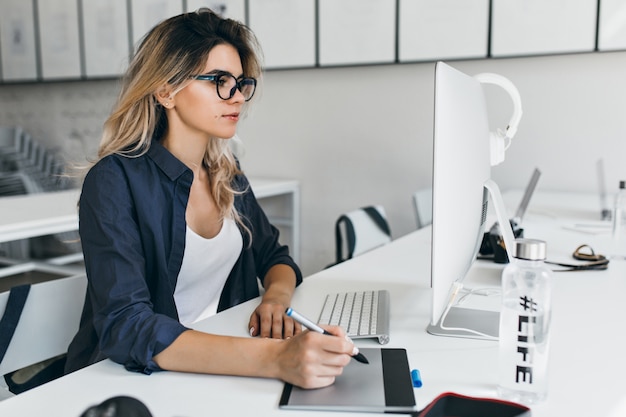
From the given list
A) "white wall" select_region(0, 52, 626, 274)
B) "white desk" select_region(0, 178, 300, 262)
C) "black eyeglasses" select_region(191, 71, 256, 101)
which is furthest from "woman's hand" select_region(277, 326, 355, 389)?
"white wall" select_region(0, 52, 626, 274)

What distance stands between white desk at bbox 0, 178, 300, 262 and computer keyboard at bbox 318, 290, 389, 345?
1.23 metres

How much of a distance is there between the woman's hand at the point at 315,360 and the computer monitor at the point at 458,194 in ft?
0.49

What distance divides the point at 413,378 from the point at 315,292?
20.6 inches

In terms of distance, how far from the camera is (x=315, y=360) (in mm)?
827

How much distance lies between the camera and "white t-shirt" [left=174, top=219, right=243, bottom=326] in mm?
1366

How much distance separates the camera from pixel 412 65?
3.12 metres

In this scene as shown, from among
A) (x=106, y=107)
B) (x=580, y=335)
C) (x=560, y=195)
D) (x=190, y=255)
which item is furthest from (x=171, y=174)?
(x=106, y=107)

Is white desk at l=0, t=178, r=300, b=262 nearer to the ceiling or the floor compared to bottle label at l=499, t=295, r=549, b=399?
nearer to the floor

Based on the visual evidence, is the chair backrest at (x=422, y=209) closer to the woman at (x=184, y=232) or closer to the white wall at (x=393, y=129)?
the white wall at (x=393, y=129)

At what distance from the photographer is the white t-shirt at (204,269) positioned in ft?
4.48

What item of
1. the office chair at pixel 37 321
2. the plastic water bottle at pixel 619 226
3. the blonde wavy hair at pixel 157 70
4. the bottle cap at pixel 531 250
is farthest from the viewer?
the plastic water bottle at pixel 619 226

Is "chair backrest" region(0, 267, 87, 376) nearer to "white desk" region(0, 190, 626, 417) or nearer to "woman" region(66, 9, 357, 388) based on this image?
"woman" region(66, 9, 357, 388)

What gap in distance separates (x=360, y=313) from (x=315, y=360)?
33 cm

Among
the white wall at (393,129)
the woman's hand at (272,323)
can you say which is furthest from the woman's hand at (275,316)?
the white wall at (393,129)
